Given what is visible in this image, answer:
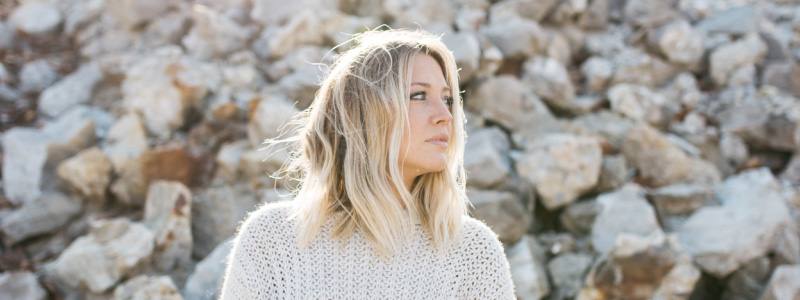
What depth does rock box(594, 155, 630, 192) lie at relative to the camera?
18.3 ft

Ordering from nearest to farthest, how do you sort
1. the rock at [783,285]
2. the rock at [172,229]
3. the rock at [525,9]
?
1. the rock at [783,285]
2. the rock at [172,229]
3. the rock at [525,9]

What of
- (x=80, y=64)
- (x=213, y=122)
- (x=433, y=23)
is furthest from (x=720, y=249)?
(x=80, y=64)

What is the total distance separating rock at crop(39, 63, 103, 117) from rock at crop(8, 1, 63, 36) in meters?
2.38

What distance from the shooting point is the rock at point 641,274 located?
4297mm

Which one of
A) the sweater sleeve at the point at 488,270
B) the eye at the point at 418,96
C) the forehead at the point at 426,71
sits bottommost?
the sweater sleeve at the point at 488,270

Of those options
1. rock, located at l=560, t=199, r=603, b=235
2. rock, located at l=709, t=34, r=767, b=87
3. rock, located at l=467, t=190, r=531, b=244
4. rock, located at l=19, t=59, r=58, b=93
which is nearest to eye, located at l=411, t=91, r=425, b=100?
rock, located at l=467, t=190, r=531, b=244

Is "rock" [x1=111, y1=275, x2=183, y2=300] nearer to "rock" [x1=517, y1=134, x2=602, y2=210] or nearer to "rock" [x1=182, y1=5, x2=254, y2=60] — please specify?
"rock" [x1=517, y1=134, x2=602, y2=210]

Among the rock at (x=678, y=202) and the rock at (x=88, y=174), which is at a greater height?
the rock at (x=88, y=174)

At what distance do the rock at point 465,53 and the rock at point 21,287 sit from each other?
4509mm

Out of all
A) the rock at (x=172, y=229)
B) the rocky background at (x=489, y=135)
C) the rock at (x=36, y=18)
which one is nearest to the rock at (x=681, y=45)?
the rocky background at (x=489, y=135)

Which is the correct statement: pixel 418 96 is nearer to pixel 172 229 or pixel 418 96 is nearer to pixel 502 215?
pixel 502 215

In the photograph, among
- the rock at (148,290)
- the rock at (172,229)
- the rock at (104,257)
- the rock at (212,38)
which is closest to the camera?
the rock at (148,290)

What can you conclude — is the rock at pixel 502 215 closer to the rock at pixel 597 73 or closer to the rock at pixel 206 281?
the rock at pixel 206 281

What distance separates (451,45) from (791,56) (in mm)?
4843
